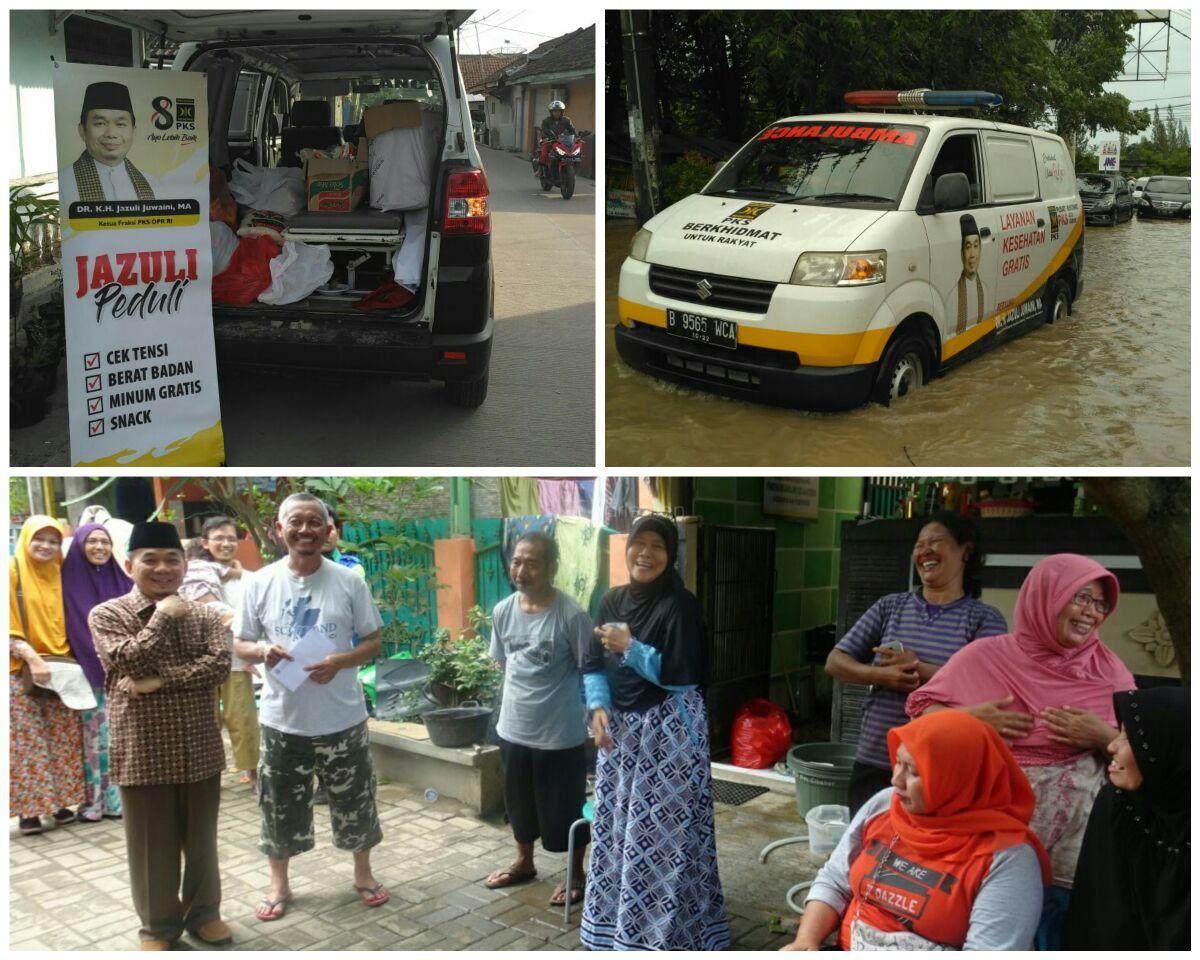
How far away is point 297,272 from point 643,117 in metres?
3.86

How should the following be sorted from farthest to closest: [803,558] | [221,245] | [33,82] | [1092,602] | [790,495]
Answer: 1. [803,558]
2. [790,495]
3. [221,245]
4. [33,82]
5. [1092,602]

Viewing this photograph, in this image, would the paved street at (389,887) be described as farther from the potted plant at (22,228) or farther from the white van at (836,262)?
the potted plant at (22,228)

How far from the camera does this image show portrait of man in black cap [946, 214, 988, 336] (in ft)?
18.5

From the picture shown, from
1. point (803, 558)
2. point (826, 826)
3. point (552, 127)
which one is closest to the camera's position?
Answer: point (826, 826)

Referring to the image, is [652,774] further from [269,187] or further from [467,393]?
[269,187]

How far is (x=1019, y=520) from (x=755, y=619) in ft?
7.21

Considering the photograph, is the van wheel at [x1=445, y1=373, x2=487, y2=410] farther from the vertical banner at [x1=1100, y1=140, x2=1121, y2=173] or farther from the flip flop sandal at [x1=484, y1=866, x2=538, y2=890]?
the vertical banner at [x1=1100, y1=140, x2=1121, y2=173]

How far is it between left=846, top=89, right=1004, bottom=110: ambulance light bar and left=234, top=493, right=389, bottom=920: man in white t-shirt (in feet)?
12.8

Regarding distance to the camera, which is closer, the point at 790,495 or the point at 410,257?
the point at 410,257

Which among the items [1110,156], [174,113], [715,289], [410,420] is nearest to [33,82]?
[174,113]

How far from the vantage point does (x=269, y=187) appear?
19.4 ft

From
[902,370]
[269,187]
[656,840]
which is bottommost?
[656,840]

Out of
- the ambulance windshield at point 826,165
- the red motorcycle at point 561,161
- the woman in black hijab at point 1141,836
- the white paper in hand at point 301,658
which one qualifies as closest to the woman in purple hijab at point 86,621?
the white paper in hand at point 301,658

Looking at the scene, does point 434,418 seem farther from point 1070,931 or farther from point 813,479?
point 1070,931
